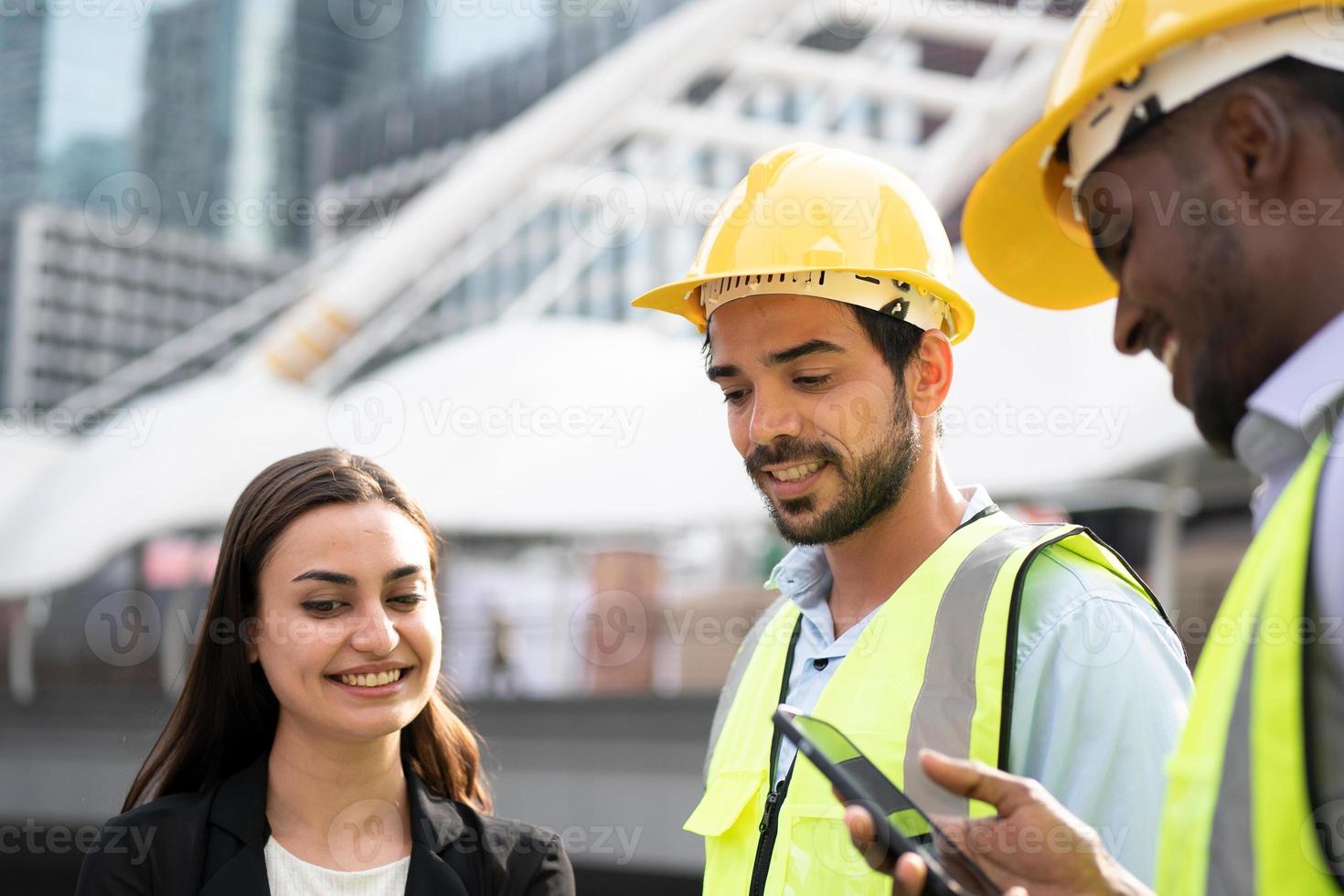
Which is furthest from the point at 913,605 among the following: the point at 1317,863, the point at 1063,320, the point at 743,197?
the point at 1063,320

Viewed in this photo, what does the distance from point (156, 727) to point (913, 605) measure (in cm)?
188

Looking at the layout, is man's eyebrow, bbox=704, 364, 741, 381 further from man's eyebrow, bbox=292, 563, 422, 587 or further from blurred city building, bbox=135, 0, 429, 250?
blurred city building, bbox=135, 0, 429, 250

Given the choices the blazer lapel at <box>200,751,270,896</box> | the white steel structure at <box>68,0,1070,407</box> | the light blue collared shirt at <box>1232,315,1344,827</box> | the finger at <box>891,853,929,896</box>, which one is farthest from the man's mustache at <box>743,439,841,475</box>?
the white steel structure at <box>68,0,1070,407</box>

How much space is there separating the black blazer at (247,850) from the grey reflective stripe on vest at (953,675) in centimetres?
100

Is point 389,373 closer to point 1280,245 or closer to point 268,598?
point 268,598

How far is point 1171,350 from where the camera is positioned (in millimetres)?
1496

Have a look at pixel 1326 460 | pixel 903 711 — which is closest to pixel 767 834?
pixel 903 711

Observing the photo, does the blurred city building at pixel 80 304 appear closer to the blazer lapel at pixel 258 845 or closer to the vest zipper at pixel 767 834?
the blazer lapel at pixel 258 845

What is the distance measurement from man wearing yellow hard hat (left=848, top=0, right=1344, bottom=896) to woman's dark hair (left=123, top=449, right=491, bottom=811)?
169cm

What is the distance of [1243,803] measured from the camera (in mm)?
1191

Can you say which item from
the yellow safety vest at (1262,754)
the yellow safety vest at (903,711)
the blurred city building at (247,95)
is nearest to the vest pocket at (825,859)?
the yellow safety vest at (903,711)

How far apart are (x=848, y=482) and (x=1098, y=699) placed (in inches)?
24.8

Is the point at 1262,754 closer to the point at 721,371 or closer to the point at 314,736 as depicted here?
the point at 721,371

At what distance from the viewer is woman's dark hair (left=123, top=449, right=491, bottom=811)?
2828mm
